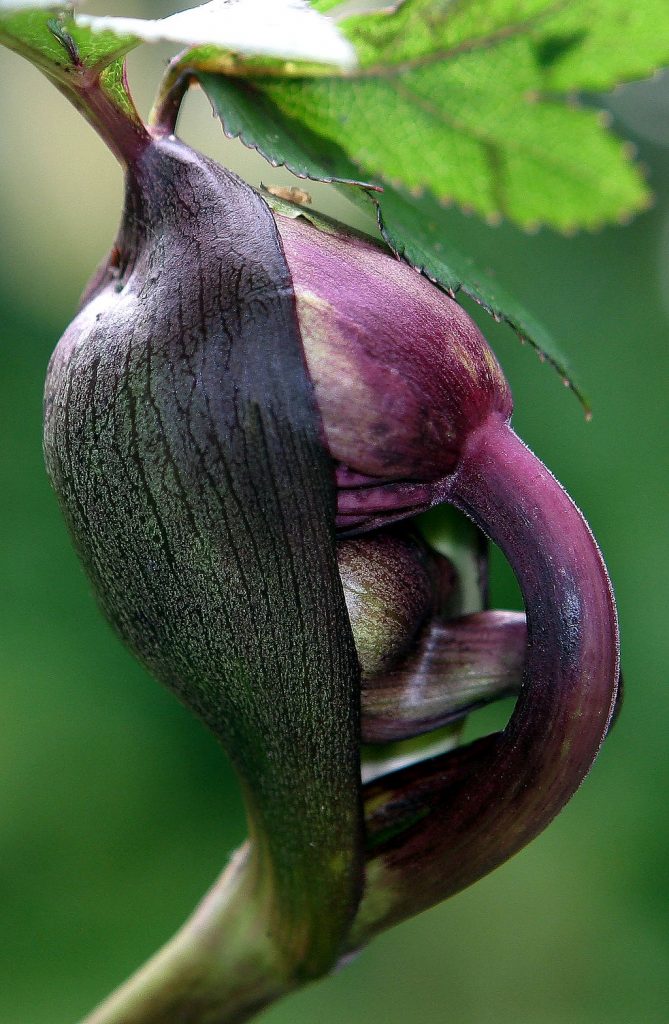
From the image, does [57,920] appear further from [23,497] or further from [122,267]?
A: [122,267]

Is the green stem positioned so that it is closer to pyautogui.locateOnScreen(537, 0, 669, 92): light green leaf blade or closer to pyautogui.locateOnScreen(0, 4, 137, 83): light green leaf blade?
pyautogui.locateOnScreen(0, 4, 137, 83): light green leaf blade

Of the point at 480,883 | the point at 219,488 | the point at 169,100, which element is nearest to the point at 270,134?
the point at 169,100

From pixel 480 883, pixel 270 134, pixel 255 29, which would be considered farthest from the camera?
pixel 480 883

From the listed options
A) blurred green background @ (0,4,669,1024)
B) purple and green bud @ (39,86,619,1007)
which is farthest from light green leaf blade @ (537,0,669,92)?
blurred green background @ (0,4,669,1024)

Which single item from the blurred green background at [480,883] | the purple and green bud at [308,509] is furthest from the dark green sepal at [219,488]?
the blurred green background at [480,883]

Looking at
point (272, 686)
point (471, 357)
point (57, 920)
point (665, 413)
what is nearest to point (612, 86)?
point (471, 357)

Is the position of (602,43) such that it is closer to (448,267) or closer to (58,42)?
(448,267)

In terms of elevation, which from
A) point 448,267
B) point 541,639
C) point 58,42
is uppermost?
point 58,42
